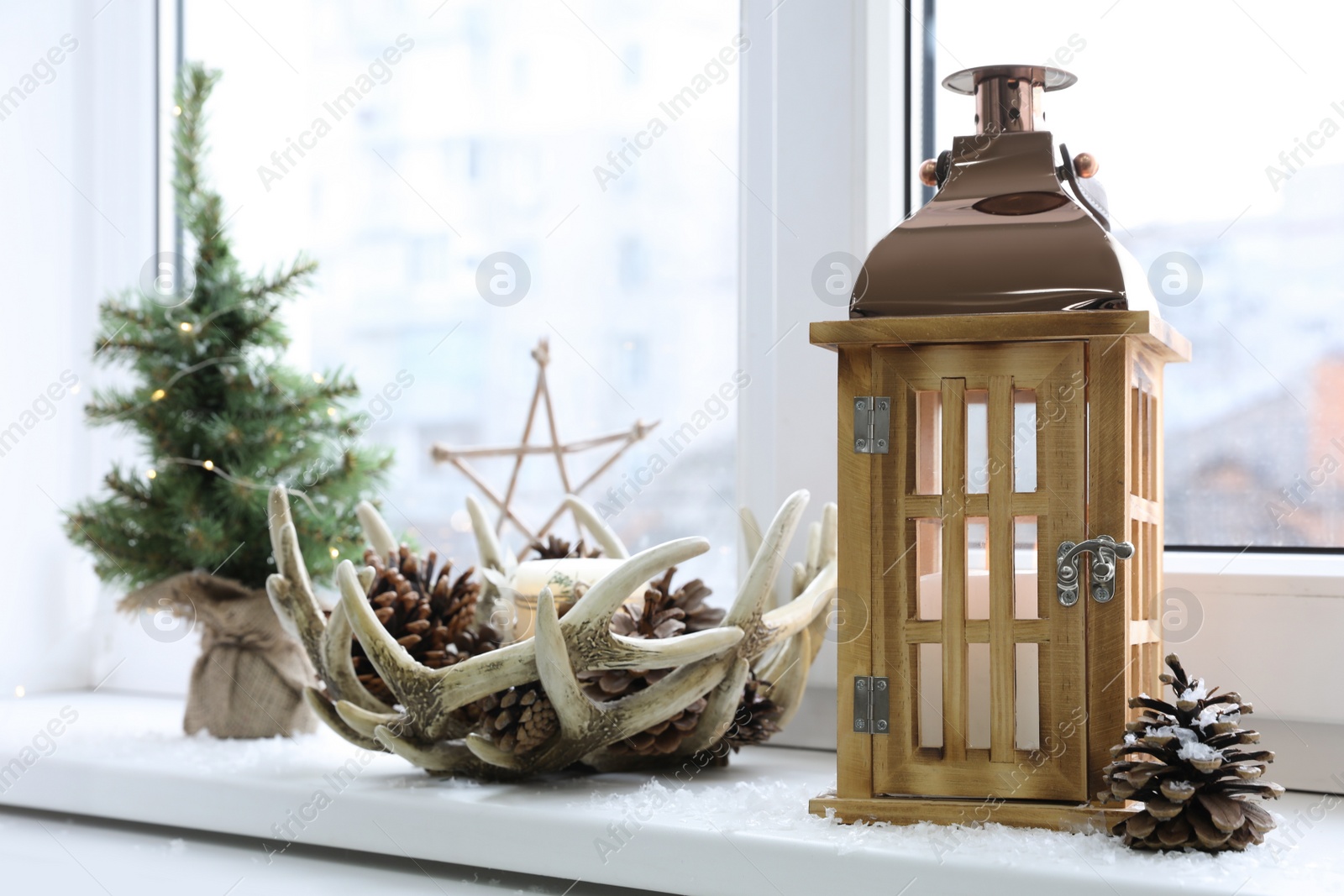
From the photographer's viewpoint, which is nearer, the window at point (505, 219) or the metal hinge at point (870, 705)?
the metal hinge at point (870, 705)

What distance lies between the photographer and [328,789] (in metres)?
0.85

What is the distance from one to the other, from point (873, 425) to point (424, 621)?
15.5 inches

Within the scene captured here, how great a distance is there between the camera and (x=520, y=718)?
80 centimetres

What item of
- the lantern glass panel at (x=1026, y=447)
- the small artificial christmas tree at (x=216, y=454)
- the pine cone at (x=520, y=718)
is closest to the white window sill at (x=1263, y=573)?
the lantern glass panel at (x=1026, y=447)

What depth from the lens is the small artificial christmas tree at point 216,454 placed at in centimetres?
108

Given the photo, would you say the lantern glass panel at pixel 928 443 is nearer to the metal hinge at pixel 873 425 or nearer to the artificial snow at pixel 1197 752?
the metal hinge at pixel 873 425

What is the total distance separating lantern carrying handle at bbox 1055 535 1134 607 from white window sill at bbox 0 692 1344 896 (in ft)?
0.45

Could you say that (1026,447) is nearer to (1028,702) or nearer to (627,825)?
(1028,702)

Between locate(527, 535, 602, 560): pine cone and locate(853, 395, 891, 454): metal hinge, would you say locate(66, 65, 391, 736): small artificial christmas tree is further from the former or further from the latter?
locate(853, 395, 891, 454): metal hinge

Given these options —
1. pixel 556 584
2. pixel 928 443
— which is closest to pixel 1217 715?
pixel 928 443

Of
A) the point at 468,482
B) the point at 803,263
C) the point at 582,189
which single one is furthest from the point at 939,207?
the point at 468,482

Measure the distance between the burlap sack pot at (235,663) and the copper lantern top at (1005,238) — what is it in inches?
26.1

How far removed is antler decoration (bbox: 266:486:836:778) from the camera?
765 mm

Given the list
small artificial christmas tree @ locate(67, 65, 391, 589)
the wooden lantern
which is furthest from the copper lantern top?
small artificial christmas tree @ locate(67, 65, 391, 589)
